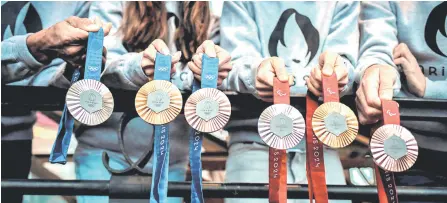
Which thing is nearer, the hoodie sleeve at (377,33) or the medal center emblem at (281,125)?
the medal center emblem at (281,125)

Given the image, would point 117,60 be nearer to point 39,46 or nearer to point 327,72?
point 39,46

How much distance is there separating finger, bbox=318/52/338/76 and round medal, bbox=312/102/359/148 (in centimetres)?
6

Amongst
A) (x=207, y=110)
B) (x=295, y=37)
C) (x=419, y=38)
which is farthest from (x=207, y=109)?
(x=419, y=38)

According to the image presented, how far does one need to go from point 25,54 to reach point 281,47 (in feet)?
1.87

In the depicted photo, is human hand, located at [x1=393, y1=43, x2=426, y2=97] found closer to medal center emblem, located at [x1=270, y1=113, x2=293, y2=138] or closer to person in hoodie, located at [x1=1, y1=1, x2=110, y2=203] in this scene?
medal center emblem, located at [x1=270, y1=113, x2=293, y2=138]

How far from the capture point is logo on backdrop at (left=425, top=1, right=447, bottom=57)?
130cm

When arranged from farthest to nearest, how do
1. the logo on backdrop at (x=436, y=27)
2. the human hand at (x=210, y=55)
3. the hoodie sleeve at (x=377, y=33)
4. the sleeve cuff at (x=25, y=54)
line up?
1. the logo on backdrop at (x=436, y=27)
2. the hoodie sleeve at (x=377, y=33)
3. the sleeve cuff at (x=25, y=54)
4. the human hand at (x=210, y=55)

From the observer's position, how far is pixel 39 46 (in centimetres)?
102

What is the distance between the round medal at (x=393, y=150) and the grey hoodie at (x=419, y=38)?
423 millimetres

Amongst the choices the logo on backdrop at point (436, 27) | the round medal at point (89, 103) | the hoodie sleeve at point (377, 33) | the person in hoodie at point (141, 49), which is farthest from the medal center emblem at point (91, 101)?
the logo on backdrop at point (436, 27)

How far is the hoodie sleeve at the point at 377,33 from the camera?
3.93ft

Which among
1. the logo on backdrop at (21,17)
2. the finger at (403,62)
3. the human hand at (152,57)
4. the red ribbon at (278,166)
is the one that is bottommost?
the red ribbon at (278,166)

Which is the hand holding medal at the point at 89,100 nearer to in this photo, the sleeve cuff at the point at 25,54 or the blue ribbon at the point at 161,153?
the blue ribbon at the point at 161,153

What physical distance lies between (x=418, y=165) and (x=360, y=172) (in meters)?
0.14
